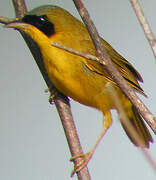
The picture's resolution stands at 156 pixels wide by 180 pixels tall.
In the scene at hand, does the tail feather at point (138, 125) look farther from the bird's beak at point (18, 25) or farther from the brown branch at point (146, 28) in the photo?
the brown branch at point (146, 28)

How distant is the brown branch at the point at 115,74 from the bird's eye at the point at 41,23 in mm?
849

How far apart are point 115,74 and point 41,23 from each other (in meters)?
1.00

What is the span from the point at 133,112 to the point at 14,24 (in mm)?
800

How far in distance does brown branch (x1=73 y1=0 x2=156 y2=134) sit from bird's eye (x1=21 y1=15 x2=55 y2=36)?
0.85 m

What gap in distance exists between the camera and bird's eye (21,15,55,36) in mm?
1729

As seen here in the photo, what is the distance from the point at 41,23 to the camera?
1.78 metres

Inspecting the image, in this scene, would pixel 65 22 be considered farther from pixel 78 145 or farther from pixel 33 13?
pixel 78 145

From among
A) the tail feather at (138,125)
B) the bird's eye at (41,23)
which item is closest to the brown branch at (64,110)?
the bird's eye at (41,23)

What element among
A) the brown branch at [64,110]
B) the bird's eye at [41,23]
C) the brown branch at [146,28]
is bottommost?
the brown branch at [146,28]

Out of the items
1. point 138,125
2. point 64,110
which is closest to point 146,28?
point 64,110

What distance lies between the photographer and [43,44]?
177 cm

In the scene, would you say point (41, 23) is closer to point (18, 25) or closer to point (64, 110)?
point (18, 25)

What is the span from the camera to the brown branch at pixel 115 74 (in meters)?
0.82

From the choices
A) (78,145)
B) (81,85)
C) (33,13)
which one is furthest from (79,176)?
(33,13)
